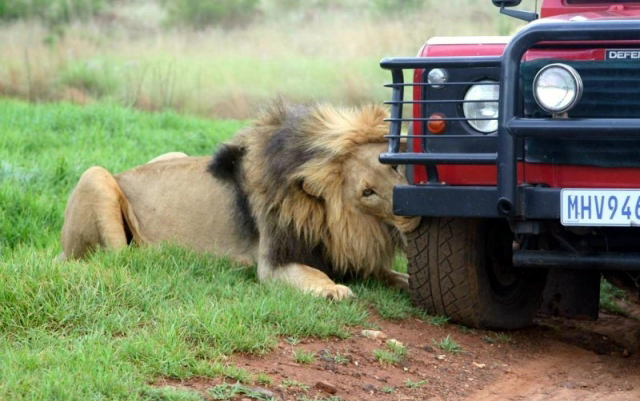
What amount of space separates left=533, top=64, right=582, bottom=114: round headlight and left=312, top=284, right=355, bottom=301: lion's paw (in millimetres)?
1502

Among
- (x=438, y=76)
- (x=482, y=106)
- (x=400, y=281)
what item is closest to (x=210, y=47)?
(x=400, y=281)

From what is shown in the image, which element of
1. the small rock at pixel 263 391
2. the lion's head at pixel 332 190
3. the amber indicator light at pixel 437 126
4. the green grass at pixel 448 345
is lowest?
the green grass at pixel 448 345

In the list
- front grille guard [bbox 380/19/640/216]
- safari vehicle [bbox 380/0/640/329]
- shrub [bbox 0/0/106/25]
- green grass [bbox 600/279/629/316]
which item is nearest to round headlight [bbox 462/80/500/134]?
safari vehicle [bbox 380/0/640/329]

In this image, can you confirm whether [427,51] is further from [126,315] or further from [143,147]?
[143,147]

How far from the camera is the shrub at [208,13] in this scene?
20.4 meters

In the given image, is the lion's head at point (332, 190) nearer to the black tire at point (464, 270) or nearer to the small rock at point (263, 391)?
the black tire at point (464, 270)

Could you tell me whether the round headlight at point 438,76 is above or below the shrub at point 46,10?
above

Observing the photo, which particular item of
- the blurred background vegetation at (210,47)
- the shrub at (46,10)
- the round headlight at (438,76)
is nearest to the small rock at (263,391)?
the round headlight at (438,76)

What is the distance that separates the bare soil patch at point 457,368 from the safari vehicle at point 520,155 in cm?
22

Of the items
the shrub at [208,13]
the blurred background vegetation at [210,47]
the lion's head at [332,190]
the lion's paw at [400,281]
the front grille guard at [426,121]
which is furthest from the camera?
the shrub at [208,13]

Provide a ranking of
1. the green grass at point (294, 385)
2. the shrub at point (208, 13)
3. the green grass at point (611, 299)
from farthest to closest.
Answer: the shrub at point (208, 13), the green grass at point (611, 299), the green grass at point (294, 385)

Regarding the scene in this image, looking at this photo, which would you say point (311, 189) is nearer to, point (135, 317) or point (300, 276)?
point (300, 276)

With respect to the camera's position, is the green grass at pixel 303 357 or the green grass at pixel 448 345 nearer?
the green grass at pixel 303 357

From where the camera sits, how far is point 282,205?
6156 millimetres
